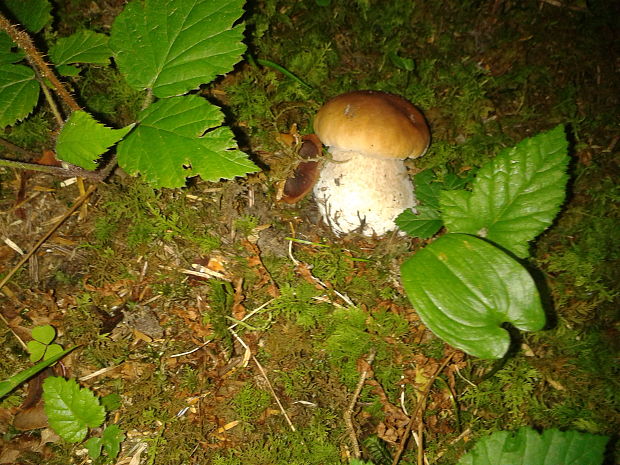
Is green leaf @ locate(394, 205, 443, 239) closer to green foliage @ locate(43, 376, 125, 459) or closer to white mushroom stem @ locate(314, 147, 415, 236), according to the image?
white mushroom stem @ locate(314, 147, 415, 236)

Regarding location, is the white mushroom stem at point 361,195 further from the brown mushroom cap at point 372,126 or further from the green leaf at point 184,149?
the green leaf at point 184,149

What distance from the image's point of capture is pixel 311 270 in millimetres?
2676

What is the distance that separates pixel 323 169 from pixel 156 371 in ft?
5.92

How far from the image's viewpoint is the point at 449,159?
3.00 metres

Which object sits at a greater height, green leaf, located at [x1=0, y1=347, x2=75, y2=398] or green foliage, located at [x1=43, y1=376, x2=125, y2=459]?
green leaf, located at [x1=0, y1=347, x2=75, y2=398]

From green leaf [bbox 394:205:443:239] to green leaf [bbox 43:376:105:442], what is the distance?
2.16 metres

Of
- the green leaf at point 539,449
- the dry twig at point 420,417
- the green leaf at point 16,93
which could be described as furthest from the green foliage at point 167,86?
the green leaf at point 539,449

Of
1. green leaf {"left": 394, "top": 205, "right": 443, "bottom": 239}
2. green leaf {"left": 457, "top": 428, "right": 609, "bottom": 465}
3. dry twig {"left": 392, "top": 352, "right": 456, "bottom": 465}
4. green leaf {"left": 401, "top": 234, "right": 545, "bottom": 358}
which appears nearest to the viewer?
green leaf {"left": 401, "top": 234, "right": 545, "bottom": 358}

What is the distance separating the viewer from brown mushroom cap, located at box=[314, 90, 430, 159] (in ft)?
8.09

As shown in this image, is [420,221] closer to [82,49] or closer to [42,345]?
[82,49]

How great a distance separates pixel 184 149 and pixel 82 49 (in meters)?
1.07

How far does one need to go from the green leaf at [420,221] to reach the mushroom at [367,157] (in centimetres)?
17

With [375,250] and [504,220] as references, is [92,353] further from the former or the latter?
[504,220]

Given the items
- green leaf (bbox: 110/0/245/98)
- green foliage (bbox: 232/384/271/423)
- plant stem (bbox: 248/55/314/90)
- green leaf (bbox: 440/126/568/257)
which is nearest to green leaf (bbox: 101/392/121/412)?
green foliage (bbox: 232/384/271/423)
